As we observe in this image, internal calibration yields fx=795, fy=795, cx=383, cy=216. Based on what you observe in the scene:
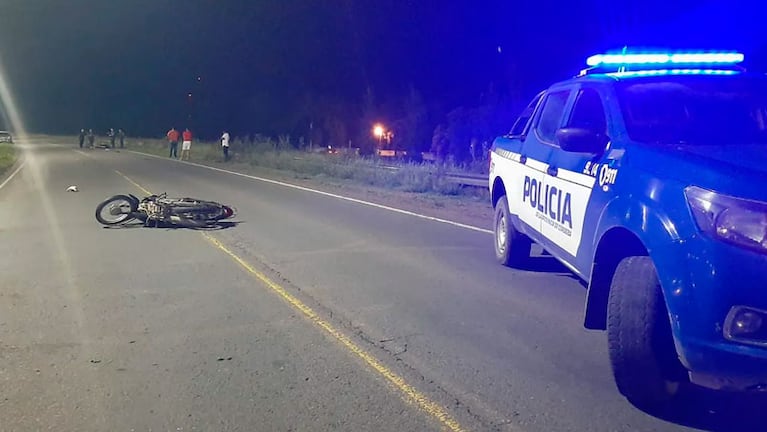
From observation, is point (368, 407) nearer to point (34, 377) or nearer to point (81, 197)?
point (34, 377)

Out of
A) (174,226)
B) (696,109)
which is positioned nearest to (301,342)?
(696,109)

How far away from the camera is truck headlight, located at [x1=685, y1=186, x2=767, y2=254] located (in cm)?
377

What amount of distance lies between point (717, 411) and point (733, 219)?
1.44 m

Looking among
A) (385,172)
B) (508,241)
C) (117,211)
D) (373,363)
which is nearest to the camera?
(373,363)

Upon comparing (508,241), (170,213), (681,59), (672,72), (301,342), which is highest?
(681,59)

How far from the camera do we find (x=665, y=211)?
166 inches

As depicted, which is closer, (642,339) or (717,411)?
(642,339)

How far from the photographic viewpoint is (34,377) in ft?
17.2

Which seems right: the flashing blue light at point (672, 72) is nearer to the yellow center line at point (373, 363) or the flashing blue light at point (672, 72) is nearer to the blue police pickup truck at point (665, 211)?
the blue police pickup truck at point (665, 211)

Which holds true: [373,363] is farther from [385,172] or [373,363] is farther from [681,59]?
[385,172]

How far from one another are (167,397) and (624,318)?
2760 millimetres

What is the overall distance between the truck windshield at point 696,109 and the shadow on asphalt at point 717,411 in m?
1.61

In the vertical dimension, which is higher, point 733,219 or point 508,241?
point 733,219

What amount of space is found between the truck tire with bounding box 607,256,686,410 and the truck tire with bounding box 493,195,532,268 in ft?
13.3
